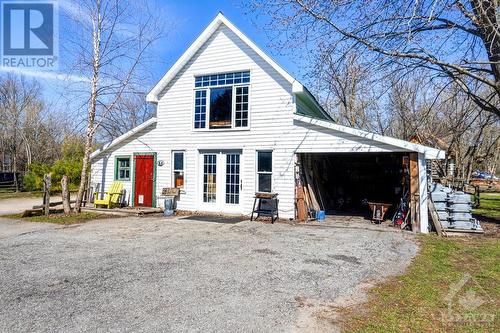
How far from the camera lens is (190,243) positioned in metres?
7.42

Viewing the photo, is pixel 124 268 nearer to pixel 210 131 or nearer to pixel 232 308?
pixel 232 308

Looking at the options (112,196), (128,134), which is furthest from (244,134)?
(112,196)

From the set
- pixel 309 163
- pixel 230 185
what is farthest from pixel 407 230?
pixel 230 185

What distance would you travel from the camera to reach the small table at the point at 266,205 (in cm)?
1071

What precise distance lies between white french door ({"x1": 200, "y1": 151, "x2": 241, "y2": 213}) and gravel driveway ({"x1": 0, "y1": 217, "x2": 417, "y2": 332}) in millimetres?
2862

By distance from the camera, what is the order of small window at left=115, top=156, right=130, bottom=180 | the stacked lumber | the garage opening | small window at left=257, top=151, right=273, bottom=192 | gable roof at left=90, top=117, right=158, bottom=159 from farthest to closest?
the garage opening → small window at left=115, top=156, right=130, bottom=180 → gable roof at left=90, top=117, right=158, bottom=159 → small window at left=257, top=151, right=273, bottom=192 → the stacked lumber

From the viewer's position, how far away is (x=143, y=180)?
13352 mm

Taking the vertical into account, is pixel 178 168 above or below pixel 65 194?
above

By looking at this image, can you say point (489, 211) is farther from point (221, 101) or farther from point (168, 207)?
point (168, 207)

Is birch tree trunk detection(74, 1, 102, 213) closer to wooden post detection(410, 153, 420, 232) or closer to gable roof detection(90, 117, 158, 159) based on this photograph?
gable roof detection(90, 117, 158, 159)

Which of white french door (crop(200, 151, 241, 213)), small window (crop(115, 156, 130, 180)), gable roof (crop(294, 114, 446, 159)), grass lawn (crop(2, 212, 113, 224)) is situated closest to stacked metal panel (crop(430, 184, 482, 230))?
gable roof (crop(294, 114, 446, 159))

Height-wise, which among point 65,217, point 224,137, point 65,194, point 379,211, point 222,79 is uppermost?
point 222,79

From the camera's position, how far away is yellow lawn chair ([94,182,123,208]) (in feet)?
43.3

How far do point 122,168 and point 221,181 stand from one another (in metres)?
4.82
